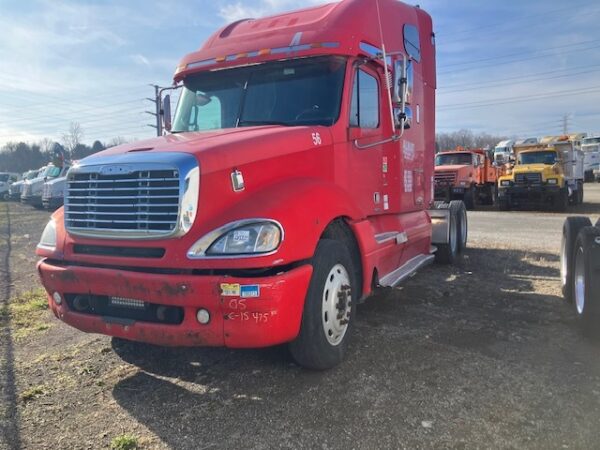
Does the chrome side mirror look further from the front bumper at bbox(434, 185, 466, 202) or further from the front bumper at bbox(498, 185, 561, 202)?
the front bumper at bbox(498, 185, 561, 202)

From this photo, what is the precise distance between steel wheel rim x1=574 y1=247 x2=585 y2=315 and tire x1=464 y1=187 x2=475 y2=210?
54.2 feet

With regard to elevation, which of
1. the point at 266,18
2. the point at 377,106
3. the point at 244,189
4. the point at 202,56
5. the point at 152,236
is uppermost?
the point at 266,18

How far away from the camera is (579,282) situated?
529cm

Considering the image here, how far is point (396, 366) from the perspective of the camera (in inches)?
163

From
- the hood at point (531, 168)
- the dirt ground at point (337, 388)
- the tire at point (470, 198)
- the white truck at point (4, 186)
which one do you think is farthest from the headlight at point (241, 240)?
the white truck at point (4, 186)

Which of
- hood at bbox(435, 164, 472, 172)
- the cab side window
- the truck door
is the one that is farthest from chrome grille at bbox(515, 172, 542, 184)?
the cab side window

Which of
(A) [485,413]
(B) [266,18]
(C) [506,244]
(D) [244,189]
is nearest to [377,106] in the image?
(B) [266,18]

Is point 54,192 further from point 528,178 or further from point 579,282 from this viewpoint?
point 579,282

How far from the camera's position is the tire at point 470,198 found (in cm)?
2152

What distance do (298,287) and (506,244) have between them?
350 inches

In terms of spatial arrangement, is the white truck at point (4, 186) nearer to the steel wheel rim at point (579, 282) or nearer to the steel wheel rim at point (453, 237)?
the steel wheel rim at point (453, 237)

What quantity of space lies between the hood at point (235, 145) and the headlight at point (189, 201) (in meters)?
0.11

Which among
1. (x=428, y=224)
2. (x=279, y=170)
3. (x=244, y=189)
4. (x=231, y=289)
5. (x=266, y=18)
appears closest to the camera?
(x=231, y=289)

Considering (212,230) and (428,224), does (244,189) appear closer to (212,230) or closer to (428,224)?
(212,230)
